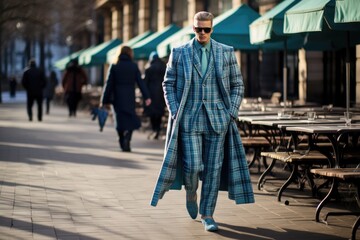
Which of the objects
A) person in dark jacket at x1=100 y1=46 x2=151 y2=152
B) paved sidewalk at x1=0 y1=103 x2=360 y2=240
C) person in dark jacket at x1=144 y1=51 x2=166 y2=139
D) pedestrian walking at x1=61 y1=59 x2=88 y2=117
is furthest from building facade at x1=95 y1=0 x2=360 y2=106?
paved sidewalk at x1=0 y1=103 x2=360 y2=240

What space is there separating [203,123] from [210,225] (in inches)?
36.9

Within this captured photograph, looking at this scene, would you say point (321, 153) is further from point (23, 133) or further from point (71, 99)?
point (71, 99)

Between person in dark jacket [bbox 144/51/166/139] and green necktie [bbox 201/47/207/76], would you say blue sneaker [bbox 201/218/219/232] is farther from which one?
person in dark jacket [bbox 144/51/166/139]

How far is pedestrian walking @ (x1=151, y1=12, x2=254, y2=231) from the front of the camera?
28.8ft

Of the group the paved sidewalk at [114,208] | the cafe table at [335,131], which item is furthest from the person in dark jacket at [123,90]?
the cafe table at [335,131]

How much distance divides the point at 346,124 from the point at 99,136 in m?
12.5

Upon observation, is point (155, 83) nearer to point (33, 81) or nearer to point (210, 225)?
point (33, 81)

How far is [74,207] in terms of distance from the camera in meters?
10.2

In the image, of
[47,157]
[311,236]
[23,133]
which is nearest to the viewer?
[311,236]

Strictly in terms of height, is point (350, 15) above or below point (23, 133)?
above

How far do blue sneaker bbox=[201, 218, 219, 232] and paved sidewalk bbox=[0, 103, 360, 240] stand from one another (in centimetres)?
7

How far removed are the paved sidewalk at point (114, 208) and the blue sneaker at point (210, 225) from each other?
7 cm

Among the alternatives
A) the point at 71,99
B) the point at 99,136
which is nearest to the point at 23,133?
the point at 99,136

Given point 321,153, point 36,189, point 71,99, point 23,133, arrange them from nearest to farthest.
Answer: point 321,153
point 36,189
point 23,133
point 71,99
